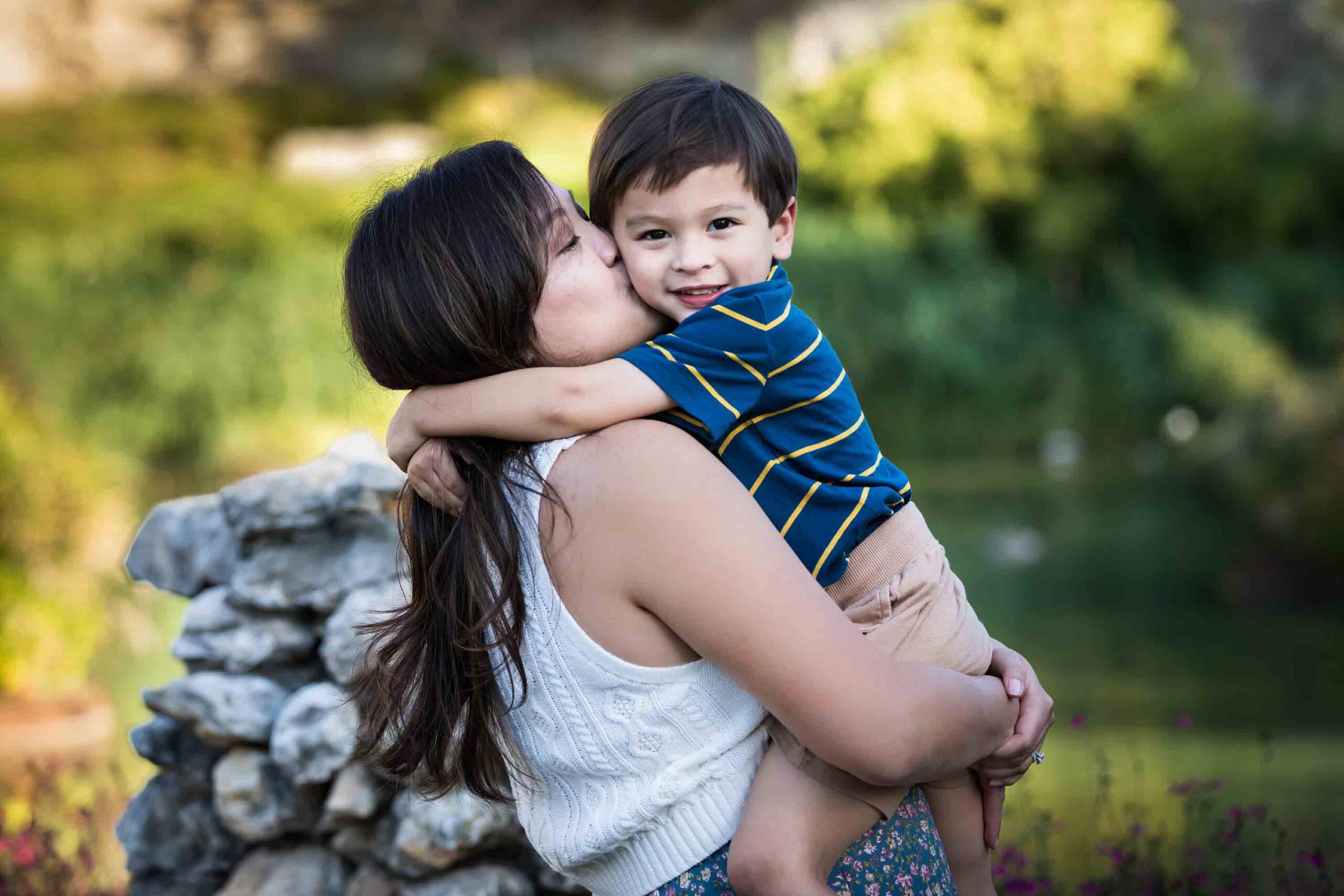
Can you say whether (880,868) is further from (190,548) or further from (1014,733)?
(190,548)

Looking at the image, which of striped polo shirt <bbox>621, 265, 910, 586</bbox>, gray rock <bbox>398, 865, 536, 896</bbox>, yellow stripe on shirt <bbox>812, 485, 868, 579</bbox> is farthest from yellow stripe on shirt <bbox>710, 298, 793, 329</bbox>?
gray rock <bbox>398, 865, 536, 896</bbox>

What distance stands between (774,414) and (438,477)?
334 millimetres

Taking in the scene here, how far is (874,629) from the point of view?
124 centimetres

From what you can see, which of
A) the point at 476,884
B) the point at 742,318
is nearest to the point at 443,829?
the point at 476,884

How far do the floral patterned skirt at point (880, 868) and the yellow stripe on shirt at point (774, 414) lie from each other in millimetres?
383

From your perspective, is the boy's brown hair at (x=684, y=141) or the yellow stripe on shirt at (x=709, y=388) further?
the boy's brown hair at (x=684, y=141)

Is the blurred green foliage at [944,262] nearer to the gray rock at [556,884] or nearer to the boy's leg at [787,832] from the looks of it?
the gray rock at [556,884]

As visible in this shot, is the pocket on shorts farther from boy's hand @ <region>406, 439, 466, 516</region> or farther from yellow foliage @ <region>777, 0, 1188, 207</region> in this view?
yellow foliage @ <region>777, 0, 1188, 207</region>

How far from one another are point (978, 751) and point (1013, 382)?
25.3 feet

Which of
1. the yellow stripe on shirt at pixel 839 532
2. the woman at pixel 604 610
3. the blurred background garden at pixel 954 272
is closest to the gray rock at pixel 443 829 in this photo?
the woman at pixel 604 610

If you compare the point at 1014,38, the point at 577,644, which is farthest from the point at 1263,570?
the point at 577,644

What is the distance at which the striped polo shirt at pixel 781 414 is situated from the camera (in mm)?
1146

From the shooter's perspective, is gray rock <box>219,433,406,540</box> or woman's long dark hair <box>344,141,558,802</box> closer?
woman's long dark hair <box>344,141,558,802</box>

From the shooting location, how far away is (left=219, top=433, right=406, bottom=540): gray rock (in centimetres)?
213
